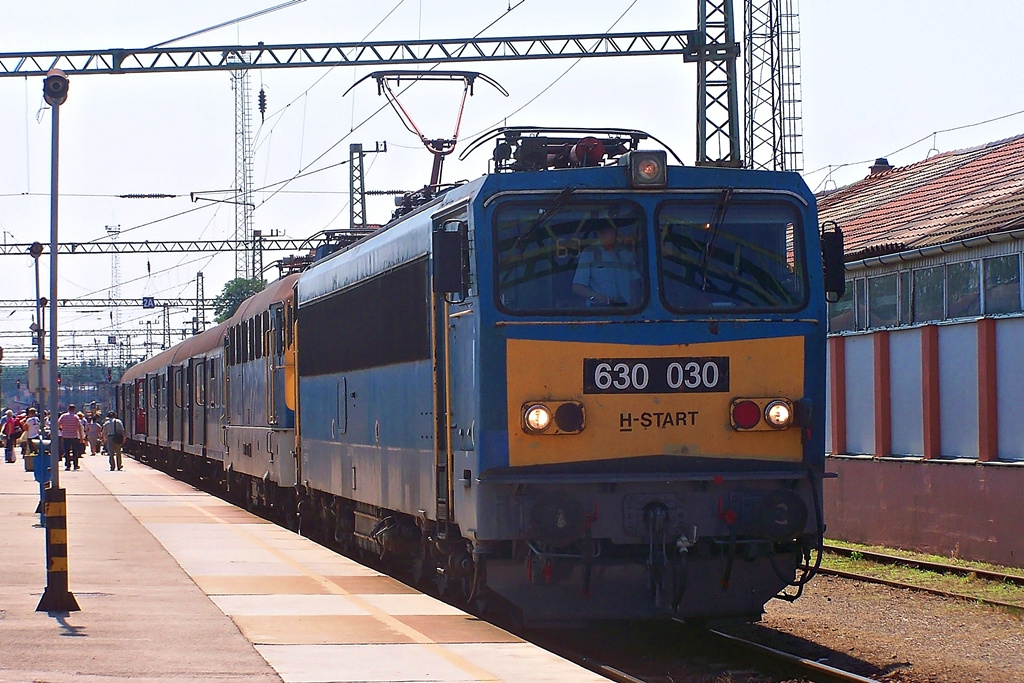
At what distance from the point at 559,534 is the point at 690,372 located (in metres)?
1.41

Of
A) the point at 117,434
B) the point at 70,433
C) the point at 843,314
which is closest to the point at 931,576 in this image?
the point at 843,314

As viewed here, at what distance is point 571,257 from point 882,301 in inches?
350

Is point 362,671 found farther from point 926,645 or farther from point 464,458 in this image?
point 926,645

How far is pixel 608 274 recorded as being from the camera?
10.6 meters

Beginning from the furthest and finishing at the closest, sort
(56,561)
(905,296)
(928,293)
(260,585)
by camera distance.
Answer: (905,296)
(928,293)
(260,585)
(56,561)

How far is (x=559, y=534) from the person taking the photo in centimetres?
1002

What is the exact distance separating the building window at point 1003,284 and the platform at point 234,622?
21.7 ft

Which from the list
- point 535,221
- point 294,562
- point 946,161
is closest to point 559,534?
point 535,221

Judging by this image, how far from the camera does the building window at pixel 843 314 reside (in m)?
19.4

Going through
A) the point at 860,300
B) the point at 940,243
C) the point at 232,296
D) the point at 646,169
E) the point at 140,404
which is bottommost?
the point at 140,404

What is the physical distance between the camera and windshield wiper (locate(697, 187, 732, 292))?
10.7 meters

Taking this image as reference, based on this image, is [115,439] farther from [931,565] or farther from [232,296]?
[232,296]

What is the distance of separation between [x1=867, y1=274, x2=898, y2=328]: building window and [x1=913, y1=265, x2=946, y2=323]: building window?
1.64 feet

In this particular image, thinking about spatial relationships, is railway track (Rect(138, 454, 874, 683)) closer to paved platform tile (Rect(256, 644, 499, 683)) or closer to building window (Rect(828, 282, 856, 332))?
paved platform tile (Rect(256, 644, 499, 683))
